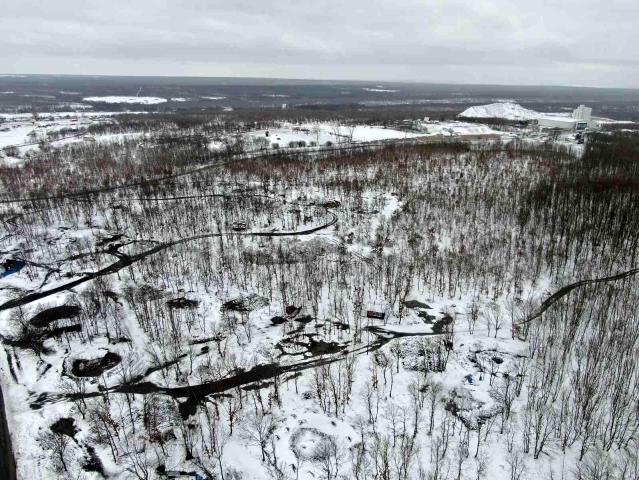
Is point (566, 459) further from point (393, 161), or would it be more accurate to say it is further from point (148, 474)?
point (393, 161)

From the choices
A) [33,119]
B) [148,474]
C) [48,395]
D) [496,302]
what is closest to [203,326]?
[48,395]

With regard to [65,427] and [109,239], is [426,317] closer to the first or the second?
[65,427]

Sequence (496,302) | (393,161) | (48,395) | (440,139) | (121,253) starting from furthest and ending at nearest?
(440,139), (393,161), (121,253), (496,302), (48,395)

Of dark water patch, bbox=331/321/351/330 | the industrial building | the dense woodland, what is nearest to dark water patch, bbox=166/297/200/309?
the dense woodland

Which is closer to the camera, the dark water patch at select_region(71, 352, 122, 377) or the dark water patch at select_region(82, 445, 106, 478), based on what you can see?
the dark water patch at select_region(82, 445, 106, 478)

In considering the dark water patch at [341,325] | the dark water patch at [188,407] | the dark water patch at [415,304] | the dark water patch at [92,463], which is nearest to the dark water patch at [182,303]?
the dark water patch at [188,407]

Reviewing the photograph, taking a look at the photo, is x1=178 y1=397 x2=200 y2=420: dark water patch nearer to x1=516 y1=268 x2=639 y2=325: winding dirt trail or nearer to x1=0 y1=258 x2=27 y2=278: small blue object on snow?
Answer: x1=516 y1=268 x2=639 y2=325: winding dirt trail

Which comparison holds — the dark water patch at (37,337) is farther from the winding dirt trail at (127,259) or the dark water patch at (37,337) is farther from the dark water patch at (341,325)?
the dark water patch at (341,325)
